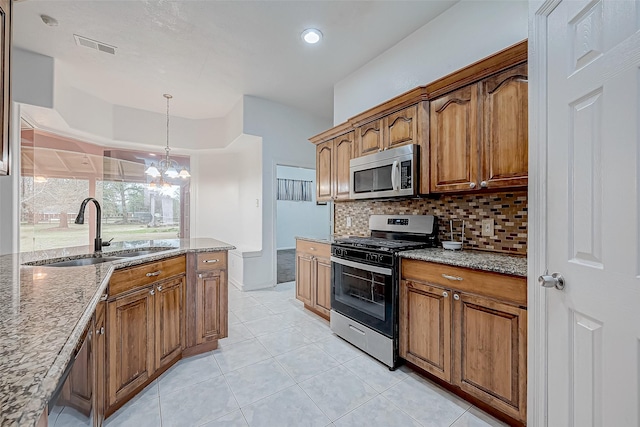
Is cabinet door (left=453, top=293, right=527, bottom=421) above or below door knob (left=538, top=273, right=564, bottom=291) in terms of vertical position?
below

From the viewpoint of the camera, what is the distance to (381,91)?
3.10 meters

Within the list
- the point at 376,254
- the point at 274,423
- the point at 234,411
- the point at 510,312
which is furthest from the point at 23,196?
the point at 510,312

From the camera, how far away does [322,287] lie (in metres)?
3.06

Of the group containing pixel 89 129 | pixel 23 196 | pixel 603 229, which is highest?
pixel 89 129

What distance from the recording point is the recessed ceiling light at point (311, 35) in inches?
104

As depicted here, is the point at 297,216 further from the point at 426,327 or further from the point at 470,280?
the point at 470,280

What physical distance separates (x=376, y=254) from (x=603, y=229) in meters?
1.40

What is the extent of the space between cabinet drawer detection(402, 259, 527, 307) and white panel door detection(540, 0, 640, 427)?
231 millimetres

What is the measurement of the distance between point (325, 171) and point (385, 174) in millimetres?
1075

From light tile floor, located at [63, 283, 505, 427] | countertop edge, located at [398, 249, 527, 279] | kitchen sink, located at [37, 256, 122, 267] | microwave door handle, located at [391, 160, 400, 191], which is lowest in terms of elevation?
light tile floor, located at [63, 283, 505, 427]

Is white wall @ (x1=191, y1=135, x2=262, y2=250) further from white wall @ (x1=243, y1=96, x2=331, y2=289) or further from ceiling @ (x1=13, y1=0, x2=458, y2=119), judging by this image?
ceiling @ (x1=13, y1=0, x2=458, y2=119)

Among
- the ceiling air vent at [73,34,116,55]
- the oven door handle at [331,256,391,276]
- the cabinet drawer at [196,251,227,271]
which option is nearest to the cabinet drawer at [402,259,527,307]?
the oven door handle at [331,256,391,276]

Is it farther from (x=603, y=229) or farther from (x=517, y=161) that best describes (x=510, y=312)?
(x=517, y=161)

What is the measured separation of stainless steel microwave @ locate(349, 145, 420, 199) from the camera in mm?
2357
